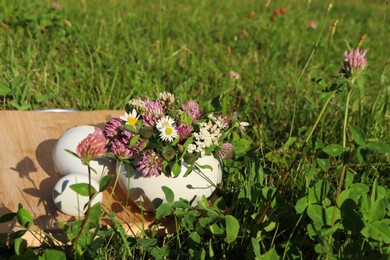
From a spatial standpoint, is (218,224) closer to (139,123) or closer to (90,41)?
(139,123)

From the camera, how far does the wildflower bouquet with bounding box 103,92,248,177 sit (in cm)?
183

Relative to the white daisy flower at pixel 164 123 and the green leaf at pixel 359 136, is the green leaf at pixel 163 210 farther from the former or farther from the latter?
the green leaf at pixel 359 136

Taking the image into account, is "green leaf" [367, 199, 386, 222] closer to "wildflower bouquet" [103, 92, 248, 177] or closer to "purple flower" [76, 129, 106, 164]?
"wildflower bouquet" [103, 92, 248, 177]

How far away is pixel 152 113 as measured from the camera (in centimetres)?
188

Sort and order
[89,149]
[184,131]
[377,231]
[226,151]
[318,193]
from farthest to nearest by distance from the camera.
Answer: [226,151] < [184,131] < [318,193] < [377,231] < [89,149]

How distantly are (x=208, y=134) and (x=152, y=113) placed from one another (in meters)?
0.18

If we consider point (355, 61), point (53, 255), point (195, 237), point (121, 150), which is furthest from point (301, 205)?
point (53, 255)

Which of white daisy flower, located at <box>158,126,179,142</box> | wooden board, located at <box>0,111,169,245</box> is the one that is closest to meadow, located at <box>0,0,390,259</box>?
wooden board, located at <box>0,111,169,245</box>

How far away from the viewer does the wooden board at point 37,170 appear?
190 centimetres

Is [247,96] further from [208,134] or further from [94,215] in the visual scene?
[94,215]

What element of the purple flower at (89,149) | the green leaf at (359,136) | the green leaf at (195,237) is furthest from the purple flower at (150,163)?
the green leaf at (359,136)

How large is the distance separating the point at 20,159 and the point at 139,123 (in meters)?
0.58

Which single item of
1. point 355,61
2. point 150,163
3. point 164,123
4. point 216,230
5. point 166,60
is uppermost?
point 355,61

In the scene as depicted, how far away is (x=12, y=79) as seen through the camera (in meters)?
2.91
